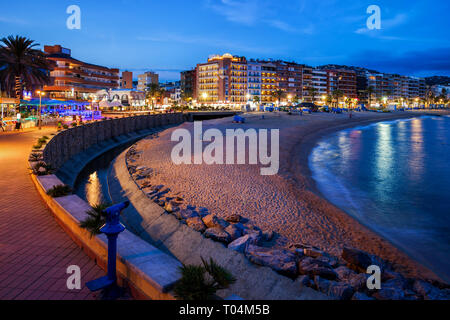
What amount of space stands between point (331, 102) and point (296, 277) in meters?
172

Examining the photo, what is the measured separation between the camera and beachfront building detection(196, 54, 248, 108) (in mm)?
140500

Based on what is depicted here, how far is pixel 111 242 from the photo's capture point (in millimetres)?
4793

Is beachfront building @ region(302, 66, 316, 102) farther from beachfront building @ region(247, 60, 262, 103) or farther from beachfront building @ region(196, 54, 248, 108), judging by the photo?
beachfront building @ region(196, 54, 248, 108)

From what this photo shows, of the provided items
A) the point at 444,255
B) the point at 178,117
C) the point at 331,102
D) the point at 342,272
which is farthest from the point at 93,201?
the point at 331,102

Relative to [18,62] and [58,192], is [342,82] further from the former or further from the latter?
[58,192]

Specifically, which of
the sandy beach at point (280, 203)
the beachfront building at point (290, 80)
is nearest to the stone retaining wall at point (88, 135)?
the sandy beach at point (280, 203)

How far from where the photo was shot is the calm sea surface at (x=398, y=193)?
36.0 feet

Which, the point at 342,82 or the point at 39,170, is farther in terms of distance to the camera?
the point at 342,82

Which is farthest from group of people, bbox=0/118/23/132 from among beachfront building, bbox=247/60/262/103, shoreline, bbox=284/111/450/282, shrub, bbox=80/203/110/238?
beachfront building, bbox=247/60/262/103

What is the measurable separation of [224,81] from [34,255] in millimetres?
139250

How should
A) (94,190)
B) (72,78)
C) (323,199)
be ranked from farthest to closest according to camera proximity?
(72,78) < (94,190) < (323,199)

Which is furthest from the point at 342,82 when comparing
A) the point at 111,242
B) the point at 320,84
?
the point at 111,242

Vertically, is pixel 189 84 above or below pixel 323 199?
above
